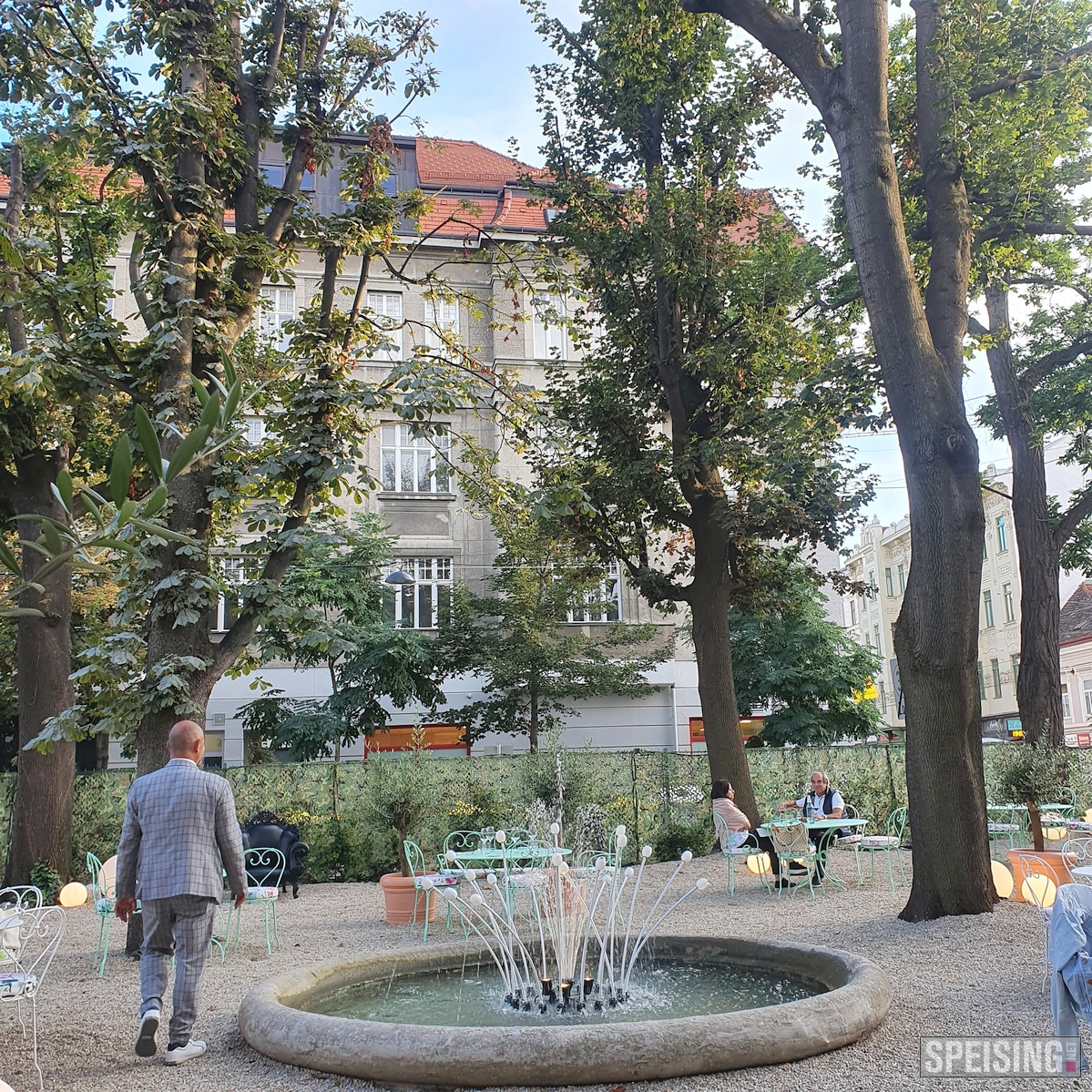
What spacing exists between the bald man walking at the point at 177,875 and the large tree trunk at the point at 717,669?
11.6 metres

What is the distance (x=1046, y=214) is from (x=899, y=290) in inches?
193

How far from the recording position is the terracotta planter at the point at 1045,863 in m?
9.39

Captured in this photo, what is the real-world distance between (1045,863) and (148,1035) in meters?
7.66

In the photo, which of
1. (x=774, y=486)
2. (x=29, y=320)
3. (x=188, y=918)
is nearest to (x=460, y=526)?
(x=774, y=486)

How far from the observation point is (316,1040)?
5527 millimetres

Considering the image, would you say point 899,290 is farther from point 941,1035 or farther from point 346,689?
point 346,689

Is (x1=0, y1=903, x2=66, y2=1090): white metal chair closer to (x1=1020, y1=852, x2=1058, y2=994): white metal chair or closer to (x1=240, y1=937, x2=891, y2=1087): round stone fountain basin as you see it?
(x1=240, y1=937, x2=891, y2=1087): round stone fountain basin

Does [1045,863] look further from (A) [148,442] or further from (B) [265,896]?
(A) [148,442]

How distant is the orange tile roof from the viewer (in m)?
33.8

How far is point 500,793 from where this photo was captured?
17500 mm

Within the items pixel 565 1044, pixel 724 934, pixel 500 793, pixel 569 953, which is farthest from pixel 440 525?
pixel 565 1044

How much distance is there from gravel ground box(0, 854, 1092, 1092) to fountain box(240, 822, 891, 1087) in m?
0.15

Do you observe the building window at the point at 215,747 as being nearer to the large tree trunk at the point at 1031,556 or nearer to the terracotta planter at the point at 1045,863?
the large tree trunk at the point at 1031,556

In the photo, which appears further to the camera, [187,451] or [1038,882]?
[1038,882]
